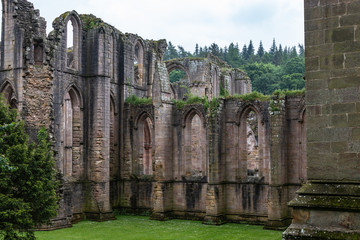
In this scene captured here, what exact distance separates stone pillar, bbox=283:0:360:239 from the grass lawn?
12.0 metres

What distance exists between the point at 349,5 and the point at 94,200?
19060 millimetres

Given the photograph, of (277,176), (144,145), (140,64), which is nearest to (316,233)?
(277,176)

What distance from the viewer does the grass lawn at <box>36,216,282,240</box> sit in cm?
2031

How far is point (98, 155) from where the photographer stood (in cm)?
2534

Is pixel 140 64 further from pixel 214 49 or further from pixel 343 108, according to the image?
pixel 214 49

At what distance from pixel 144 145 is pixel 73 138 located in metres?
5.73

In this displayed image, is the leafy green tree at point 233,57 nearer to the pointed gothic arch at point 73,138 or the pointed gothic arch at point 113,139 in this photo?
the pointed gothic arch at point 113,139

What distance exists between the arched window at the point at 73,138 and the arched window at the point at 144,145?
3785mm

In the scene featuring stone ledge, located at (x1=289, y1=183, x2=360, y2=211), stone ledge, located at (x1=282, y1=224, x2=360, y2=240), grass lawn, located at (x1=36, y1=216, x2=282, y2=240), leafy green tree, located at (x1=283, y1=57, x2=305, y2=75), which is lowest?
grass lawn, located at (x1=36, y1=216, x2=282, y2=240)

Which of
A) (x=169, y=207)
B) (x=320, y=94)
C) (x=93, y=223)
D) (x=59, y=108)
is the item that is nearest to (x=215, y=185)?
(x=169, y=207)

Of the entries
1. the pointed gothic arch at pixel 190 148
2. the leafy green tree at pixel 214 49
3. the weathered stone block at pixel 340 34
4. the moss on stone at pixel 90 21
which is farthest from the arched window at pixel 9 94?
the leafy green tree at pixel 214 49

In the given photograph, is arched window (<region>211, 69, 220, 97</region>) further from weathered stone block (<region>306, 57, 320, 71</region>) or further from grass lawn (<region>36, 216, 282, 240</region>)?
weathered stone block (<region>306, 57, 320, 71</region>)

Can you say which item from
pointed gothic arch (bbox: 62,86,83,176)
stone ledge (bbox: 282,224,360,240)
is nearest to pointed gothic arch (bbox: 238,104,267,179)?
pointed gothic arch (bbox: 62,86,83,176)

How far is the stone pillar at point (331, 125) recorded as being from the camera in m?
8.13
